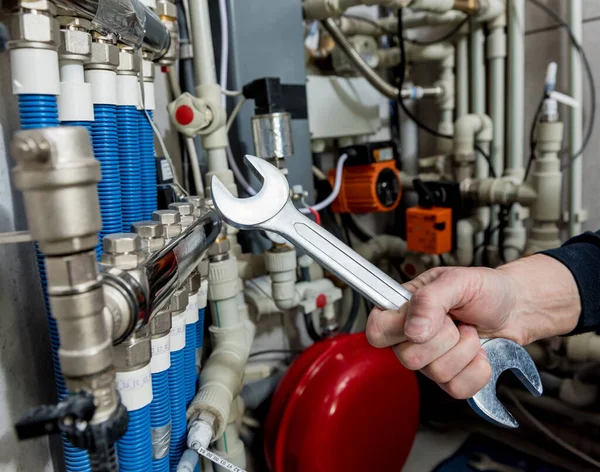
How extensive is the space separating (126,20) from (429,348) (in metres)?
0.45

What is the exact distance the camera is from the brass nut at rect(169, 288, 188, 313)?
1.71 ft

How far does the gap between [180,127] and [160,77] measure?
220 millimetres

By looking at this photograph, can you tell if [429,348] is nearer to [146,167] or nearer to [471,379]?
[471,379]

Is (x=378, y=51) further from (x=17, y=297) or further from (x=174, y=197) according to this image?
(x=17, y=297)

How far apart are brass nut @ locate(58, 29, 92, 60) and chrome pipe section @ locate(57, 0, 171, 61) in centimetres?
2

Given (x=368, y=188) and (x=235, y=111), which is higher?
(x=235, y=111)

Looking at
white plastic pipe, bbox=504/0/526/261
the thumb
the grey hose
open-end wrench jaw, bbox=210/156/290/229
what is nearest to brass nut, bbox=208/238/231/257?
open-end wrench jaw, bbox=210/156/290/229

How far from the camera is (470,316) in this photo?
0.59 meters

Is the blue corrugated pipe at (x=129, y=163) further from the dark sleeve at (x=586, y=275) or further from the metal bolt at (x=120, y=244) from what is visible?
the dark sleeve at (x=586, y=275)

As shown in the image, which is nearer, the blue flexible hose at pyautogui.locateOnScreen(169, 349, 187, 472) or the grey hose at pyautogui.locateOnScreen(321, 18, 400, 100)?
the blue flexible hose at pyautogui.locateOnScreen(169, 349, 187, 472)

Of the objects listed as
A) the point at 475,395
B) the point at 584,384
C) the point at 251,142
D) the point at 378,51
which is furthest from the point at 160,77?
the point at 584,384

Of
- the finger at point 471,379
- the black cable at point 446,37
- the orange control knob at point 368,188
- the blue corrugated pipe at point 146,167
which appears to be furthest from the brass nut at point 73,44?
the black cable at point 446,37

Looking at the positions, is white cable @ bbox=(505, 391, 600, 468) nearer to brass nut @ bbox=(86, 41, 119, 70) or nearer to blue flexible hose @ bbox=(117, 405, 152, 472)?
blue flexible hose @ bbox=(117, 405, 152, 472)

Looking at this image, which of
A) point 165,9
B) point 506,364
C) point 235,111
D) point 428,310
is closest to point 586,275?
point 506,364
